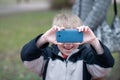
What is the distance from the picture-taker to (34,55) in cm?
393

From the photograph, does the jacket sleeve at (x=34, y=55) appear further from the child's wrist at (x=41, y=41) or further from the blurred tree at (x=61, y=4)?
the blurred tree at (x=61, y=4)

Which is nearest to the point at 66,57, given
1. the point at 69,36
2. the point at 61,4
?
the point at 69,36

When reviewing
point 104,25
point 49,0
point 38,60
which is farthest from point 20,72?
point 49,0

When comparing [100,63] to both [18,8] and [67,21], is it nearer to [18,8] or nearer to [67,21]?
[67,21]

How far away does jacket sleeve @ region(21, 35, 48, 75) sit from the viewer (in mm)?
3875

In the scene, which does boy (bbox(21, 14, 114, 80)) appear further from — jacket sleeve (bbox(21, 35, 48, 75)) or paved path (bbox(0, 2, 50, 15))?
paved path (bbox(0, 2, 50, 15))

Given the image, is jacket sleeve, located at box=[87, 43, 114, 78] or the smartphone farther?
jacket sleeve, located at box=[87, 43, 114, 78]

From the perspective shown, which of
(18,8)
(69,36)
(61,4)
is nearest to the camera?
(69,36)

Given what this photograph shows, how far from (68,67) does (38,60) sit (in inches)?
10.6

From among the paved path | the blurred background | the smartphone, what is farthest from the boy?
the paved path

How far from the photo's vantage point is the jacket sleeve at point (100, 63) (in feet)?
12.4

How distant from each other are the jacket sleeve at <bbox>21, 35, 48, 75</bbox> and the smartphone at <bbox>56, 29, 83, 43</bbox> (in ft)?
1.11

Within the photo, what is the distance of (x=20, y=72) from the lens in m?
7.68

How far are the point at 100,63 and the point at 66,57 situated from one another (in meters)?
0.29
